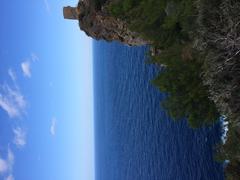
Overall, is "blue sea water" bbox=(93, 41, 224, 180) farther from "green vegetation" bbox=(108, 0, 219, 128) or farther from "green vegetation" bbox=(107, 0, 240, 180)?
"green vegetation" bbox=(107, 0, 240, 180)

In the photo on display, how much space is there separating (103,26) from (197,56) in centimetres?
2016

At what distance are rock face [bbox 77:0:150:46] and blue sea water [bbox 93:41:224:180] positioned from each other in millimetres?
9114

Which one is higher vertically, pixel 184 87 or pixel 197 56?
pixel 197 56

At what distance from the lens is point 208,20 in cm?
1179

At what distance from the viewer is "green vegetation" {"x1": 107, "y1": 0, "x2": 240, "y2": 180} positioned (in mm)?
10750

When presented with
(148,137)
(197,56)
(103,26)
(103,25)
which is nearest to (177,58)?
(197,56)

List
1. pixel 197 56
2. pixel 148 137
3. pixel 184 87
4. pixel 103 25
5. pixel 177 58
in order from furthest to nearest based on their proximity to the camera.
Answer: pixel 148 137 → pixel 103 25 → pixel 184 87 → pixel 177 58 → pixel 197 56

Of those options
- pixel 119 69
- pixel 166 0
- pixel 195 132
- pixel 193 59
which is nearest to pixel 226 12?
pixel 193 59

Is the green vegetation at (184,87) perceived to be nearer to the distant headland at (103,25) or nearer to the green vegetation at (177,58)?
the green vegetation at (177,58)

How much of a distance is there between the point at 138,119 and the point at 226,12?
142 feet

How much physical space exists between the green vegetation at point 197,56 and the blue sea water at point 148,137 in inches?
359

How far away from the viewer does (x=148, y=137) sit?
4606 cm

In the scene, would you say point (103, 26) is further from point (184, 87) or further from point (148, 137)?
point (184, 87)

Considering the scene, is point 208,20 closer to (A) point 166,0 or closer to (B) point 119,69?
(A) point 166,0
